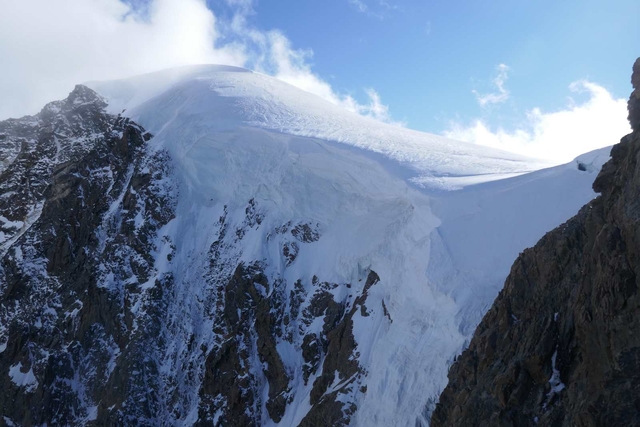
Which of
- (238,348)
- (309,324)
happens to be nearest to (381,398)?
(309,324)

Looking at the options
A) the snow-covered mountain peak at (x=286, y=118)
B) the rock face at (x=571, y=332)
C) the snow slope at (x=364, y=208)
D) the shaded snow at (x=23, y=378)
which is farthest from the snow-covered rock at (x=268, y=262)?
the rock face at (x=571, y=332)

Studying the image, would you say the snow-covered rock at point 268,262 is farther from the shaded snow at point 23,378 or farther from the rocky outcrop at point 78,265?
the shaded snow at point 23,378

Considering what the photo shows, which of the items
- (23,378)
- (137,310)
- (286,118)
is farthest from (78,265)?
(286,118)

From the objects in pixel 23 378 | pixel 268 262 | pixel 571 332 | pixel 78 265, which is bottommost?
pixel 23 378

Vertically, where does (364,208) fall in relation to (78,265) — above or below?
above

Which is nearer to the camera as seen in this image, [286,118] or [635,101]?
[635,101]

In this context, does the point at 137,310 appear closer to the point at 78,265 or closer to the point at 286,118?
the point at 78,265
